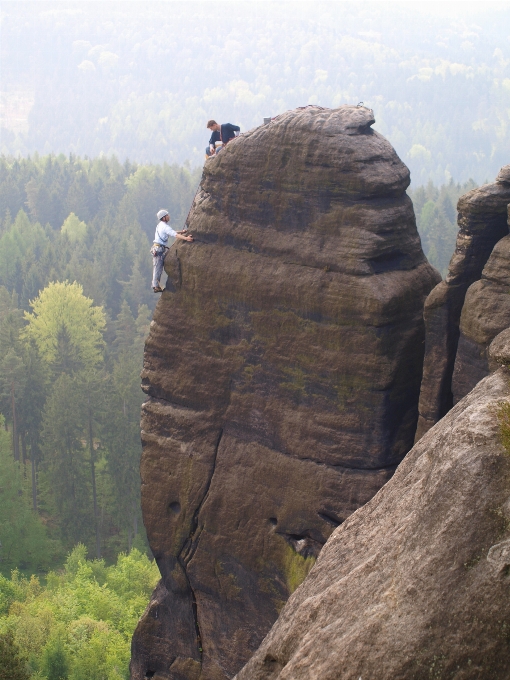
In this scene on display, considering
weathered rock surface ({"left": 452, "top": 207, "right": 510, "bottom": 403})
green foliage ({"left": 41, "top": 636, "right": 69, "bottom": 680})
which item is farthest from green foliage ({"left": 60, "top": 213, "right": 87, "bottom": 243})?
weathered rock surface ({"left": 452, "top": 207, "right": 510, "bottom": 403})

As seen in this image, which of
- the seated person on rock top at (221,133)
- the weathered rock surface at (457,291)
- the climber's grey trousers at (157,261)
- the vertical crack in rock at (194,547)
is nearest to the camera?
the weathered rock surface at (457,291)

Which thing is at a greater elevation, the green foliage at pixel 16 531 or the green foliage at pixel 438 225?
the green foliage at pixel 438 225

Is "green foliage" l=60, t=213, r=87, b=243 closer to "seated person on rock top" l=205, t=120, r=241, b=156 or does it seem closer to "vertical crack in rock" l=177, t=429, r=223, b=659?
"seated person on rock top" l=205, t=120, r=241, b=156

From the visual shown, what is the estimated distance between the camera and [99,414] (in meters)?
65.1

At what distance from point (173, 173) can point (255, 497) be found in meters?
144

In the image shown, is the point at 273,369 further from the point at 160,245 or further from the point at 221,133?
the point at 221,133

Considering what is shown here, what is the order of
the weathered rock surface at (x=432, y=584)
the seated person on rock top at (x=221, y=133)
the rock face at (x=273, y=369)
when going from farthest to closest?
the seated person on rock top at (x=221, y=133), the rock face at (x=273, y=369), the weathered rock surface at (x=432, y=584)

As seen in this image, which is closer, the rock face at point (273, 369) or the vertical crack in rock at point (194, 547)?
the rock face at point (273, 369)

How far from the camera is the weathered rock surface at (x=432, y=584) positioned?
1012 centimetres

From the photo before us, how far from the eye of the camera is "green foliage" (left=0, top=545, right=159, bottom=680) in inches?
1399

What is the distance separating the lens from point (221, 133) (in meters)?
20.8

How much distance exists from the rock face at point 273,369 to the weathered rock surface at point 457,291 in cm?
82

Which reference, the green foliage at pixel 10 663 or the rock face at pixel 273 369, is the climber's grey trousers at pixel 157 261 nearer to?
the rock face at pixel 273 369

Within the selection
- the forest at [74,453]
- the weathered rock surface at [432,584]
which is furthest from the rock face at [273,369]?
the forest at [74,453]
